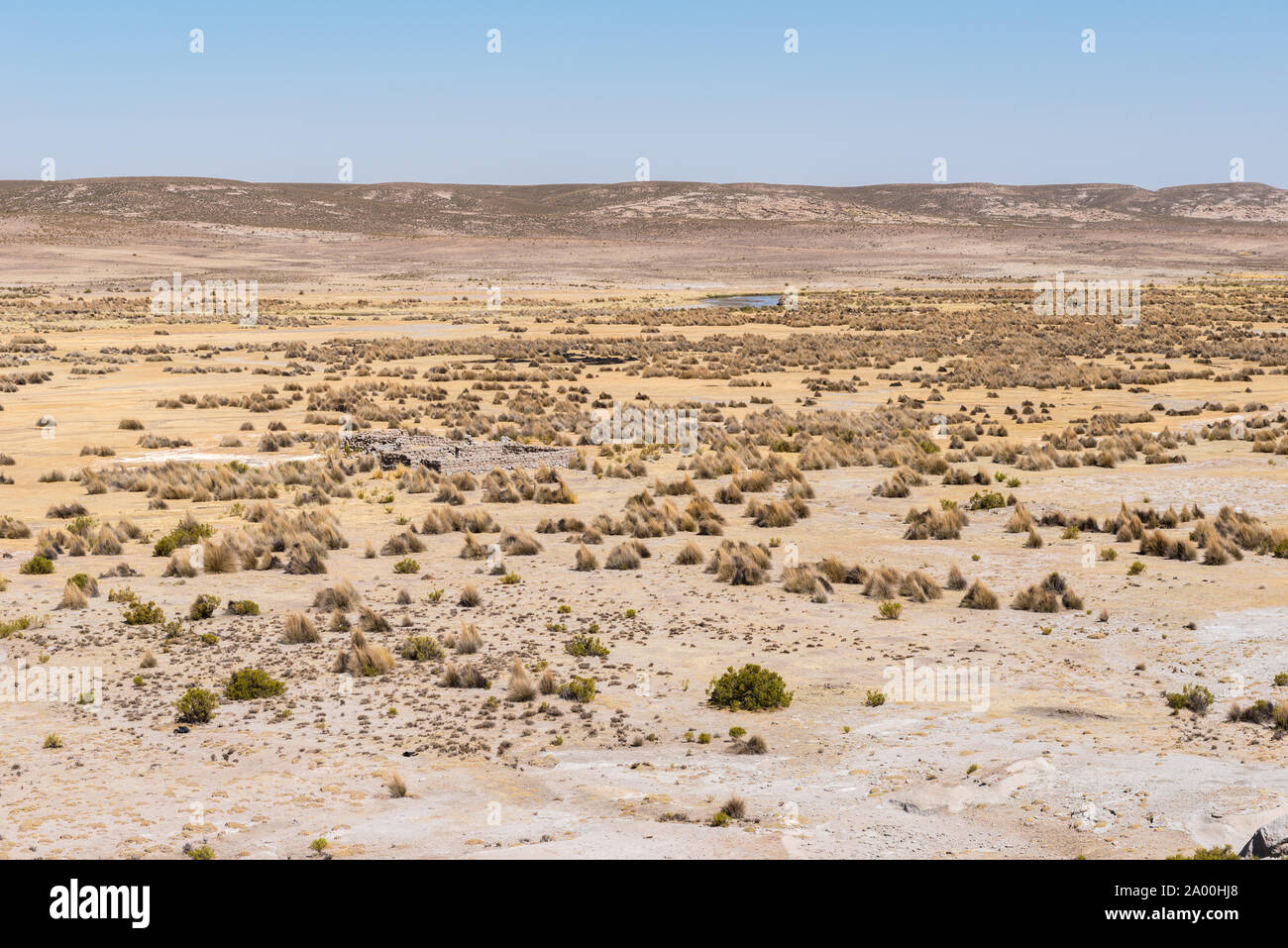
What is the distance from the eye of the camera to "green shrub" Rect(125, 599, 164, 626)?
15512 mm

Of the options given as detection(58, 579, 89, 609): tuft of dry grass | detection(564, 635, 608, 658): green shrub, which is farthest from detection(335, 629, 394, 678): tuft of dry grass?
detection(58, 579, 89, 609): tuft of dry grass

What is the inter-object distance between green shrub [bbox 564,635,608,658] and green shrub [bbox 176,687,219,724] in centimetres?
416

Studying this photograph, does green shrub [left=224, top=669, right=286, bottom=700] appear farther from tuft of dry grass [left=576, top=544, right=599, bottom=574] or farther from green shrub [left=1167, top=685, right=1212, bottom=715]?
green shrub [left=1167, top=685, right=1212, bottom=715]

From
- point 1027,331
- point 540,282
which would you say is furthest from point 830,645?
point 540,282

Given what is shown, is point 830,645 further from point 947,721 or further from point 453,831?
point 453,831

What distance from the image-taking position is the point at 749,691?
12.3m

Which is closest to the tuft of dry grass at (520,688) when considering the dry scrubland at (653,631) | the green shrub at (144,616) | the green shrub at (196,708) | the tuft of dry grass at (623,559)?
the dry scrubland at (653,631)

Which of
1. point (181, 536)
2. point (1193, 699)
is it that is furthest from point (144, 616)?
point (1193, 699)

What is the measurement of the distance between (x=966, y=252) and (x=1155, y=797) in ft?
544

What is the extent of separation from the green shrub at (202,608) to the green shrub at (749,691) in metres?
7.37

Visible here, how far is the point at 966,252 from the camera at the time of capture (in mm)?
166375

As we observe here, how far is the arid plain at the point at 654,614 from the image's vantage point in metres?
9.59
